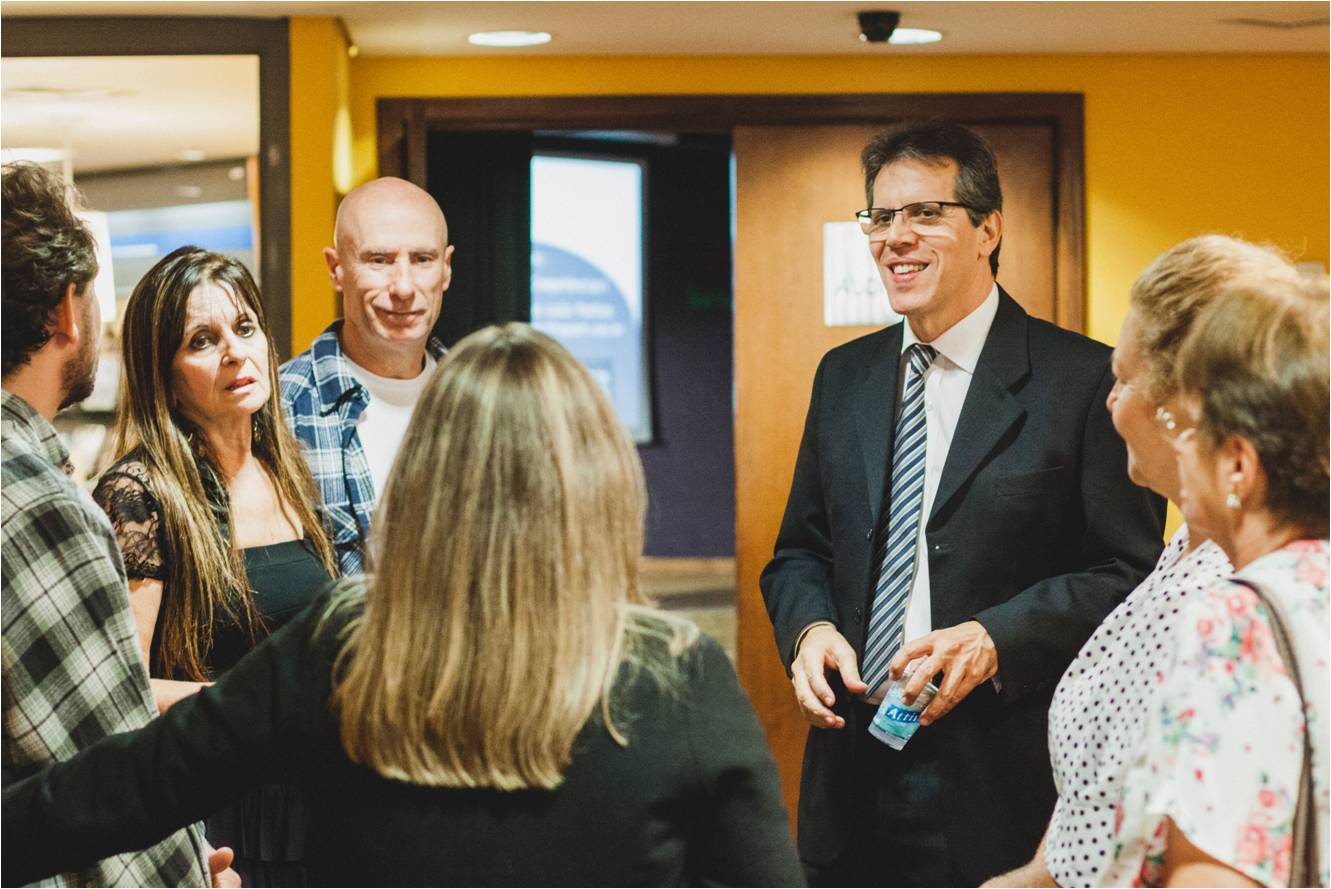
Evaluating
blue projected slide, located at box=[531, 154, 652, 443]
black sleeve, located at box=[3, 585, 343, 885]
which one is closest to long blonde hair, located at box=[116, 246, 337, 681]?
black sleeve, located at box=[3, 585, 343, 885]

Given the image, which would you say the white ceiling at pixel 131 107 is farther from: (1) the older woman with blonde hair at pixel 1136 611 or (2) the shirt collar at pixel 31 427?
(1) the older woman with blonde hair at pixel 1136 611

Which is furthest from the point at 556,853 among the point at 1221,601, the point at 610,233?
the point at 610,233

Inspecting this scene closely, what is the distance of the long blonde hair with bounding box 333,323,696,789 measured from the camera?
1113 millimetres

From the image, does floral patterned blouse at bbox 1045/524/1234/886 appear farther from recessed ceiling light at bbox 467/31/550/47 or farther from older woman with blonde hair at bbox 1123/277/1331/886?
recessed ceiling light at bbox 467/31/550/47

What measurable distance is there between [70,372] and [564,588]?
73cm

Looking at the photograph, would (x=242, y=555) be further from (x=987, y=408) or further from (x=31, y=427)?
(x=987, y=408)

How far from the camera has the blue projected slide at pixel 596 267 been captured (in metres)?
8.98

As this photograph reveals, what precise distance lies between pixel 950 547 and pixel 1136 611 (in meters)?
0.74

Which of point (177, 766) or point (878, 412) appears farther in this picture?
point (878, 412)

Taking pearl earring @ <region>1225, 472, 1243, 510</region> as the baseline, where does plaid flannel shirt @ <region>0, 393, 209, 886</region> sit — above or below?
below

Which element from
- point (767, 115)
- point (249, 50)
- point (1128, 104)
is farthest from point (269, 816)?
point (1128, 104)

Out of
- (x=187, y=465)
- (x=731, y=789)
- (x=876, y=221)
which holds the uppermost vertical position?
(x=876, y=221)

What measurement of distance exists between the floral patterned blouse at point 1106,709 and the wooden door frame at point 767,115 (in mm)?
2792

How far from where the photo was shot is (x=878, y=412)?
2.37m
